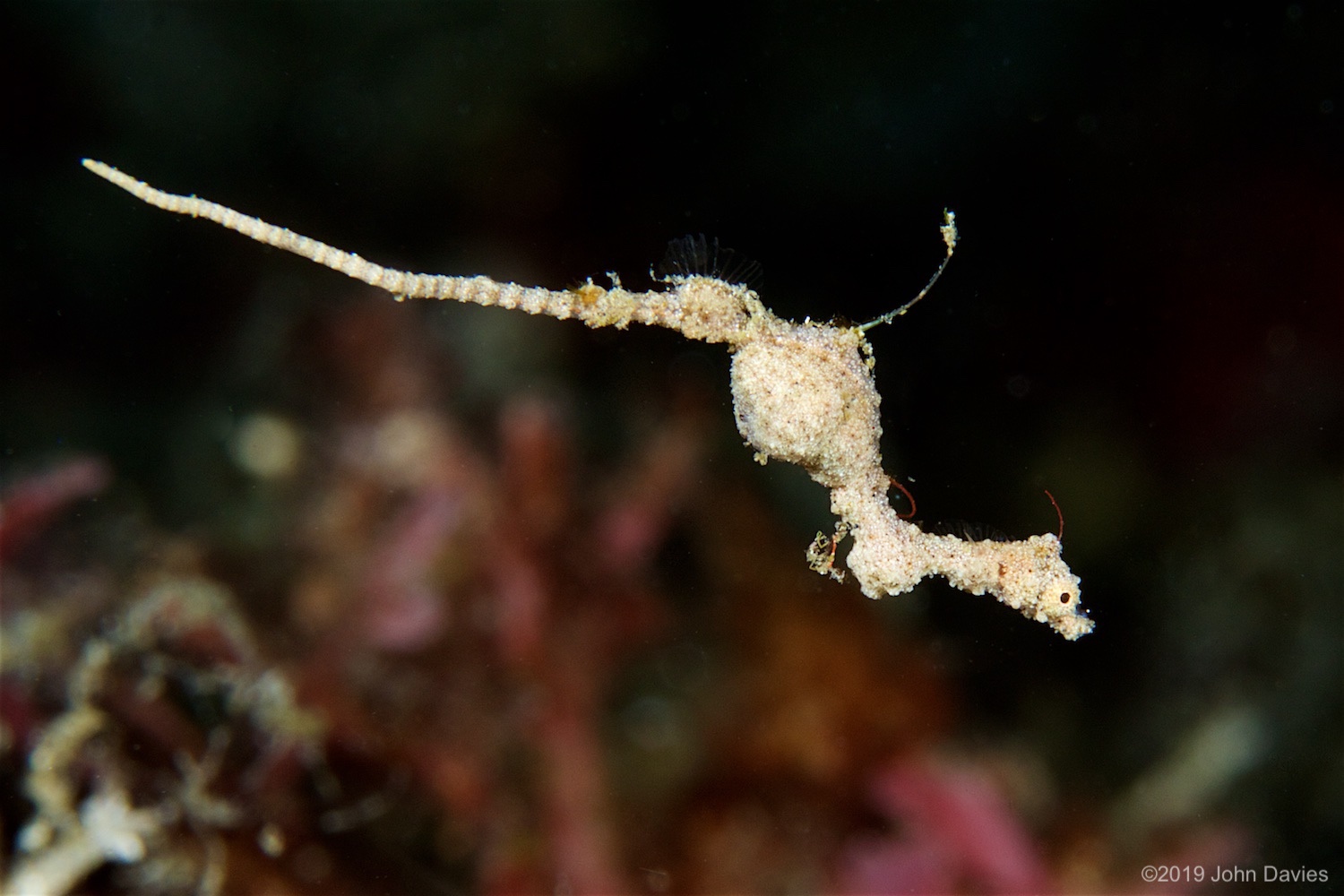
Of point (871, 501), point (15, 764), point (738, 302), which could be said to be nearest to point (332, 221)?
point (15, 764)

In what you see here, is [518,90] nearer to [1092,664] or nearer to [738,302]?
[738,302]
